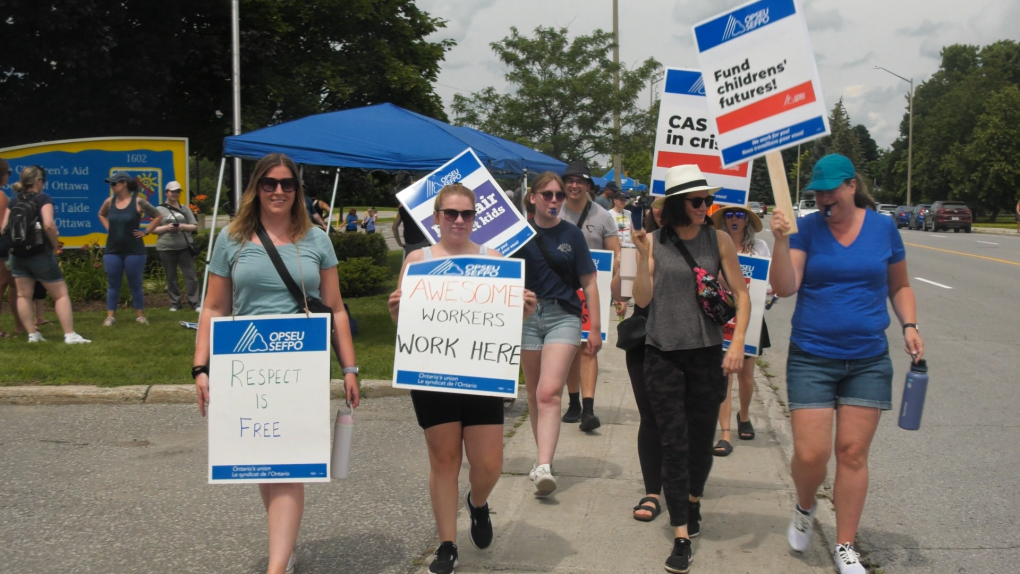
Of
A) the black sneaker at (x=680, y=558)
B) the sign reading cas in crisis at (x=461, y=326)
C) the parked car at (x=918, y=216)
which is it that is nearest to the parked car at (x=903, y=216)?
the parked car at (x=918, y=216)

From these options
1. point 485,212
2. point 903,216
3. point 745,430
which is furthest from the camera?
point 903,216

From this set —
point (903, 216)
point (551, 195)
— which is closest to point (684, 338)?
point (551, 195)

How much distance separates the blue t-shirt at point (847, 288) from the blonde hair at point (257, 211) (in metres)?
2.25

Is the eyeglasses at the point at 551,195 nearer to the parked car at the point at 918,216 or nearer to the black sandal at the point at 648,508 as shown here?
the black sandal at the point at 648,508

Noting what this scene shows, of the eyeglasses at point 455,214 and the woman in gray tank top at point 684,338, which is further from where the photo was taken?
the woman in gray tank top at point 684,338

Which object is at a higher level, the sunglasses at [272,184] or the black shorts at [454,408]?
the sunglasses at [272,184]

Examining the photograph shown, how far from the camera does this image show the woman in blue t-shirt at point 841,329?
418cm

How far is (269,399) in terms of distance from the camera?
152 inches

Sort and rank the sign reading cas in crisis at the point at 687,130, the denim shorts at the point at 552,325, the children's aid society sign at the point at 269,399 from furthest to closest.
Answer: the sign reading cas in crisis at the point at 687,130 < the denim shorts at the point at 552,325 < the children's aid society sign at the point at 269,399

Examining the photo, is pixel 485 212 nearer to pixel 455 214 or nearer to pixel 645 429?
pixel 455 214

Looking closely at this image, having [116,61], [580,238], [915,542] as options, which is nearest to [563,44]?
[116,61]

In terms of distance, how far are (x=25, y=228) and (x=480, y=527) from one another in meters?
7.05

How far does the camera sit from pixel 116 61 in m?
19.0

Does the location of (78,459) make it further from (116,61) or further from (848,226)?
(116,61)
